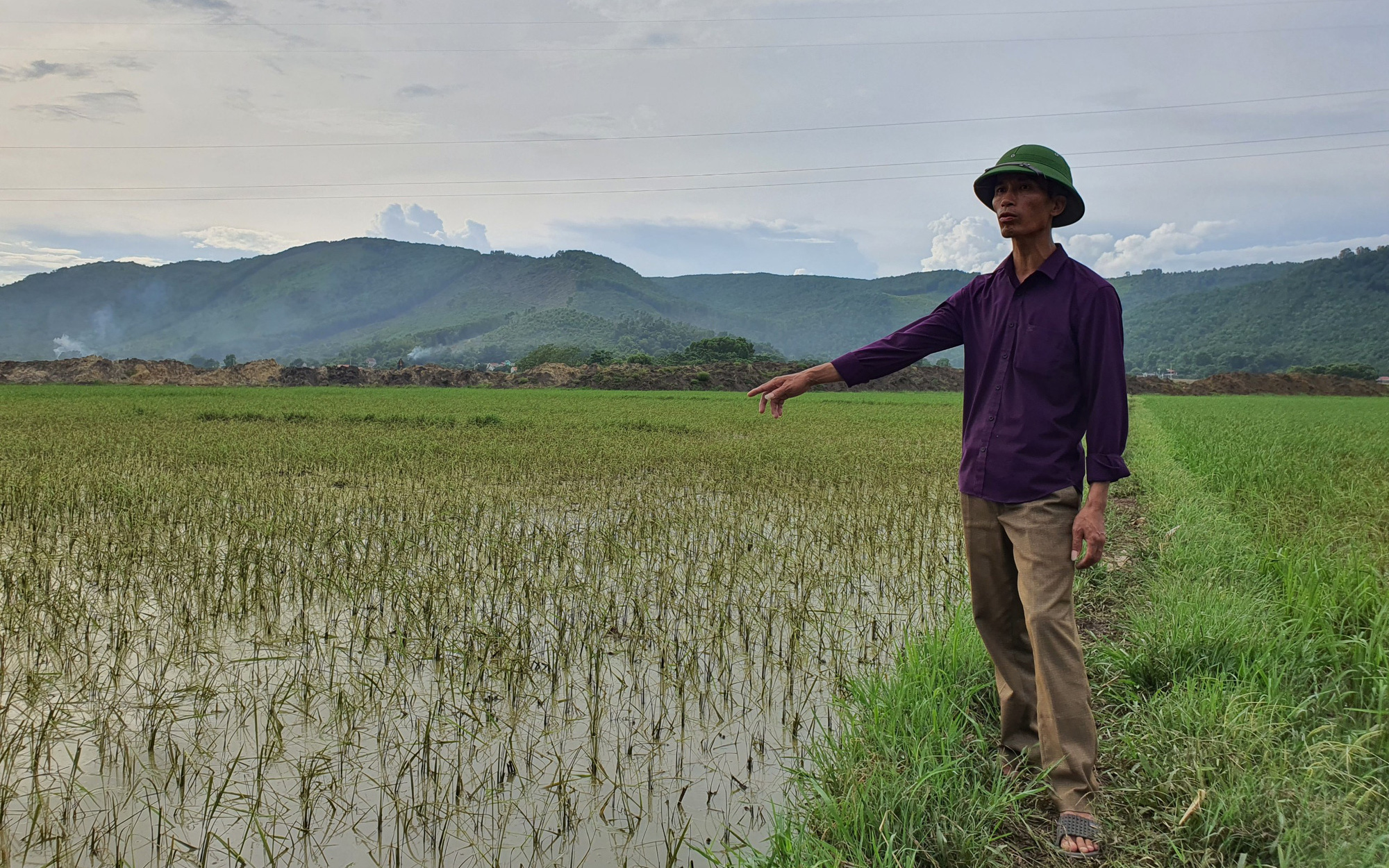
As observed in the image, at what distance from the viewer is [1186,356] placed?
100938mm

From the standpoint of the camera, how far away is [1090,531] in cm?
218

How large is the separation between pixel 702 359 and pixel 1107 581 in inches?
2535

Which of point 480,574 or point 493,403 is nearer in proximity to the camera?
point 480,574

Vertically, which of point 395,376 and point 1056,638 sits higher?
point 395,376

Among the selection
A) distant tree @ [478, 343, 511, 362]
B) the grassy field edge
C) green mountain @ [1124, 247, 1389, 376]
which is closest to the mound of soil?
green mountain @ [1124, 247, 1389, 376]

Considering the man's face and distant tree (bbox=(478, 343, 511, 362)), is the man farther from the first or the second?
distant tree (bbox=(478, 343, 511, 362))

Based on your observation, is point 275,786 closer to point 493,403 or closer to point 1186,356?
point 493,403

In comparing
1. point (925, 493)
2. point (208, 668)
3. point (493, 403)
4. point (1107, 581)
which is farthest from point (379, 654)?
point (493, 403)

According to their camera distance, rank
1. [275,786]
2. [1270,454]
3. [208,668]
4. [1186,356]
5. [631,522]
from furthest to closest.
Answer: [1186,356] → [1270,454] → [631,522] → [208,668] → [275,786]

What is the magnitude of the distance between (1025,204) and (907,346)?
596mm

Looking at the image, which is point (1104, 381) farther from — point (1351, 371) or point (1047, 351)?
point (1351, 371)

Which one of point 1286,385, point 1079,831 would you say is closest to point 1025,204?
point 1079,831

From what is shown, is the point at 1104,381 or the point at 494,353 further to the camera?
the point at 494,353

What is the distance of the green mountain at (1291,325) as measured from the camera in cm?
8619
